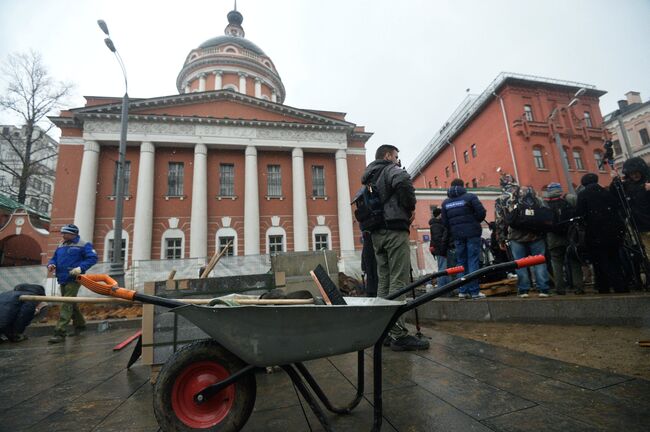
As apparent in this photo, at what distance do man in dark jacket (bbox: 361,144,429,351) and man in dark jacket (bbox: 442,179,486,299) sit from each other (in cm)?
199

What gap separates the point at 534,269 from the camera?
4.73 metres

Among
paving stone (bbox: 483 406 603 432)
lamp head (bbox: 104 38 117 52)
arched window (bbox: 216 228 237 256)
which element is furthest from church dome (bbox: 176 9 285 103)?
paving stone (bbox: 483 406 603 432)

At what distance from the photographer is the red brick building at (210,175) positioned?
667 inches

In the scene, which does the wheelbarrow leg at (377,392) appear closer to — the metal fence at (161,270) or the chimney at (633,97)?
the metal fence at (161,270)

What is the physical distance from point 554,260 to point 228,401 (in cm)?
534

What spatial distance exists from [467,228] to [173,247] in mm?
17187

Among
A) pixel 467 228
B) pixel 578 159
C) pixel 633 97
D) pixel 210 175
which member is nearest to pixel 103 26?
pixel 210 175

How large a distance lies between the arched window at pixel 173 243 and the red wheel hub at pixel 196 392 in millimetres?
17661

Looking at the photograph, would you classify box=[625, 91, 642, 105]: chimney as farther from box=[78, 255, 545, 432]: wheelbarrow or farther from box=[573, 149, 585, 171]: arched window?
box=[78, 255, 545, 432]: wheelbarrow

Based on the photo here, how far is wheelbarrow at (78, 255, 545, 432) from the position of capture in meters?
1.41

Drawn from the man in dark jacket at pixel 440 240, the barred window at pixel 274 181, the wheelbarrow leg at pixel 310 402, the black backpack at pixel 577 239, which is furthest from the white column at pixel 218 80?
the wheelbarrow leg at pixel 310 402

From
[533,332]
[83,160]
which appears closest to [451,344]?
[533,332]

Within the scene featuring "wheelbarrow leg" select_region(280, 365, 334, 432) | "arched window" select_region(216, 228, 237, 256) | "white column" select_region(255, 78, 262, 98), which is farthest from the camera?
"white column" select_region(255, 78, 262, 98)

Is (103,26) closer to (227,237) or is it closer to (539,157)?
(227,237)
